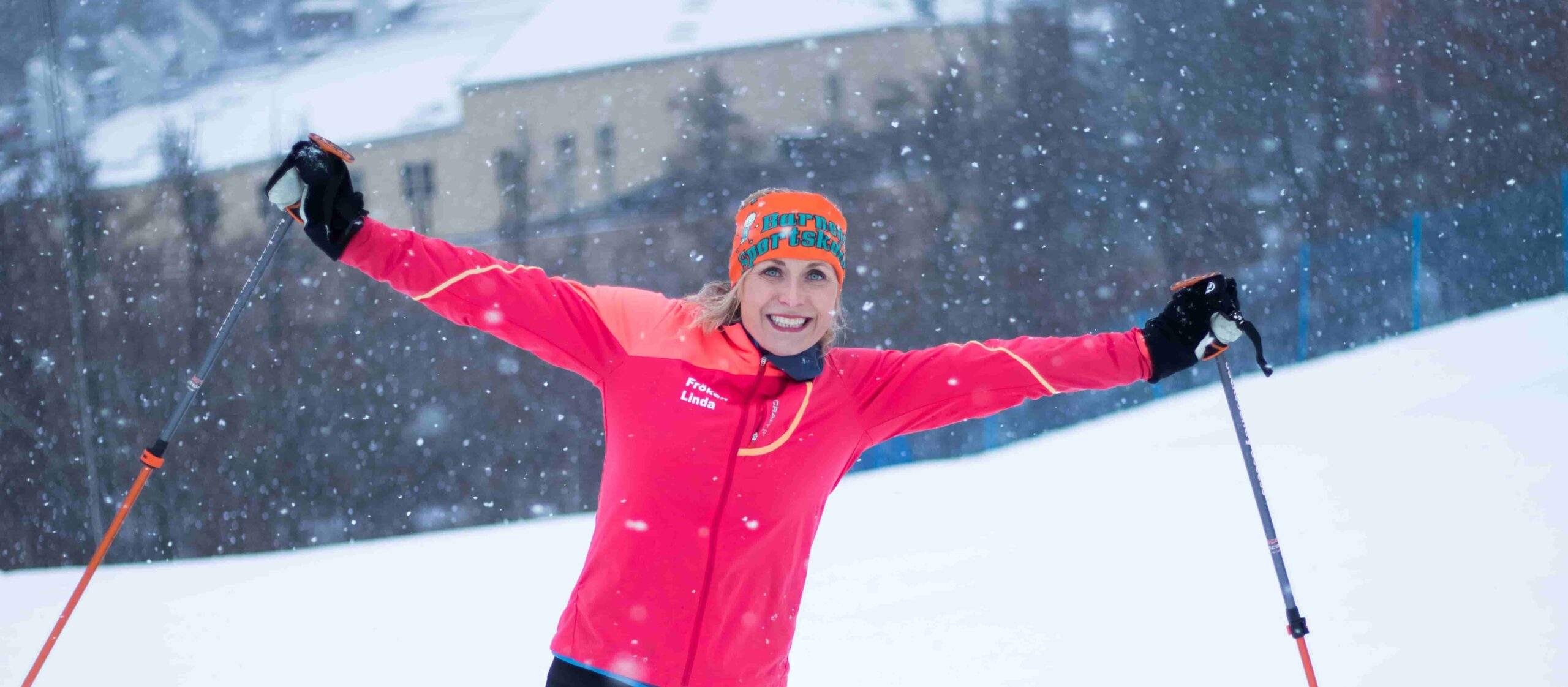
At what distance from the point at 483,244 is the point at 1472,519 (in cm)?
581

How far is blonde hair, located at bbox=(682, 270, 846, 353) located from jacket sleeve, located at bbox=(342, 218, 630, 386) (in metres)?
0.15

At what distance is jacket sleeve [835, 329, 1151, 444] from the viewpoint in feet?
5.86

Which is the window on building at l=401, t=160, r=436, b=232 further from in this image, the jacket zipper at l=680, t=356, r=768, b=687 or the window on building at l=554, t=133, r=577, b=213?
the jacket zipper at l=680, t=356, r=768, b=687

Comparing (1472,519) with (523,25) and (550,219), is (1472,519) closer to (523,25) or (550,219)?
(550,219)

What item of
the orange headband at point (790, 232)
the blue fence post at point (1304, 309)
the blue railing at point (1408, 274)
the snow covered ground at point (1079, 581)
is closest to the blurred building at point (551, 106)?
the snow covered ground at point (1079, 581)

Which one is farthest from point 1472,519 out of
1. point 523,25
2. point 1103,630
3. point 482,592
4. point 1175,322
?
point 523,25

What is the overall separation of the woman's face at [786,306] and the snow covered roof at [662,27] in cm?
562

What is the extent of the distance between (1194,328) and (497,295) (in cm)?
131

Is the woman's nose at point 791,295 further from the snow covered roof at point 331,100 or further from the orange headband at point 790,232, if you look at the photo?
the snow covered roof at point 331,100

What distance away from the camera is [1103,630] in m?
3.74

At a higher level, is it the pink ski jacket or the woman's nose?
the woman's nose

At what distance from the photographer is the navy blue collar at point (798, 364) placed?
167 cm

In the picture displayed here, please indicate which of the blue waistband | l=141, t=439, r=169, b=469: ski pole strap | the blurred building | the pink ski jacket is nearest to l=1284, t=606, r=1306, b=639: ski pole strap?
the pink ski jacket

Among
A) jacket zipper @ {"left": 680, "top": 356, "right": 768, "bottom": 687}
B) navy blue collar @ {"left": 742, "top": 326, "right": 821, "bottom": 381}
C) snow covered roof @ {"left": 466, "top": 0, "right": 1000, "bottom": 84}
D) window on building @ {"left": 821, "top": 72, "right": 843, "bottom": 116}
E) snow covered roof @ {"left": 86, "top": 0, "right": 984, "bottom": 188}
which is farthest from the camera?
window on building @ {"left": 821, "top": 72, "right": 843, "bottom": 116}
